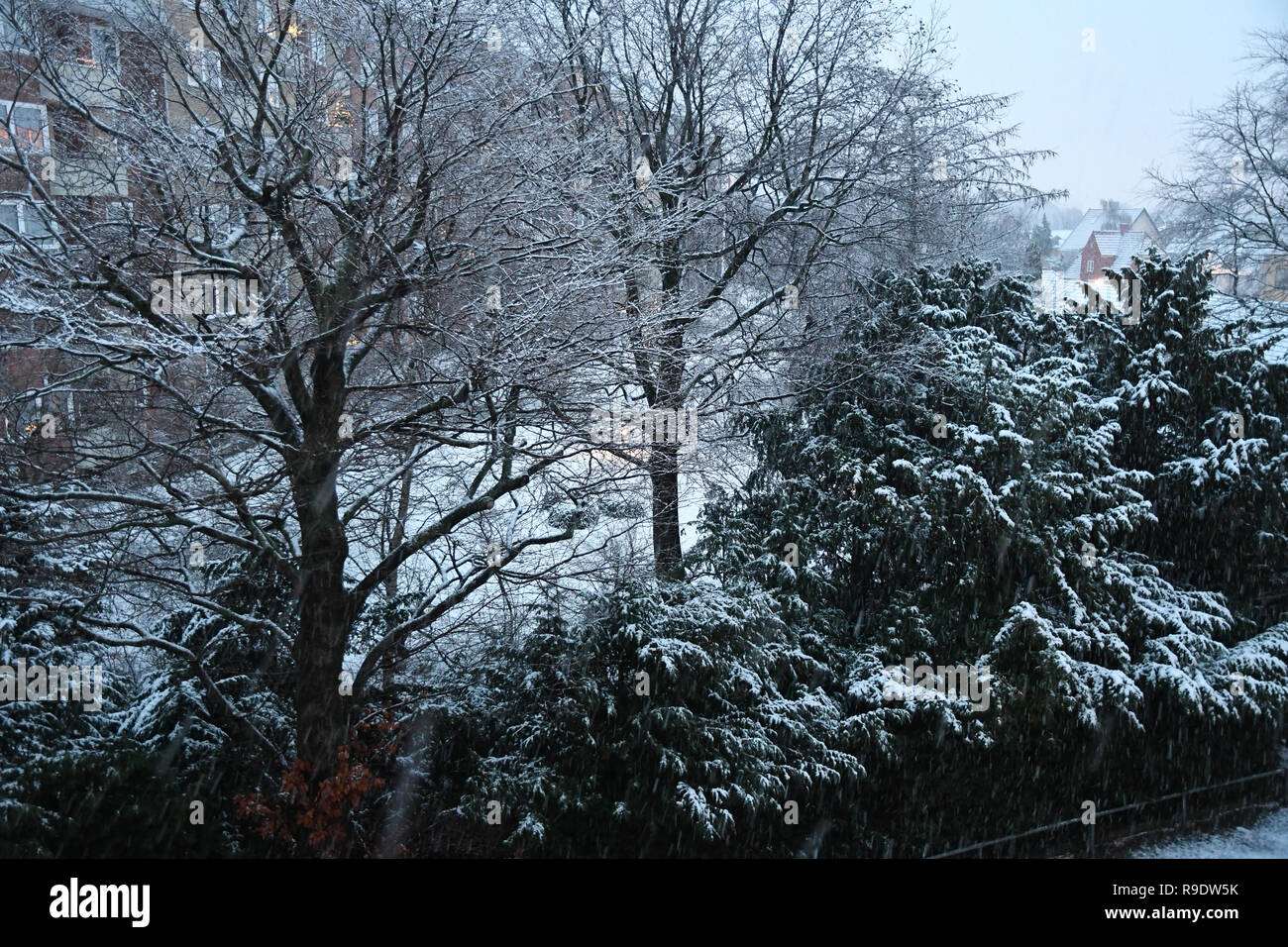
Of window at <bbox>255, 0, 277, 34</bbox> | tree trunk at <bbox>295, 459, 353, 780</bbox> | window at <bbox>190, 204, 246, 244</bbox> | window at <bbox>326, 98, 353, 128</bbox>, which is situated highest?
window at <bbox>255, 0, 277, 34</bbox>

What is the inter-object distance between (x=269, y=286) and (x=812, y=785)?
21.7ft

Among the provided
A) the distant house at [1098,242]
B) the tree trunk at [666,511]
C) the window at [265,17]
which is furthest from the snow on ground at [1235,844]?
the distant house at [1098,242]

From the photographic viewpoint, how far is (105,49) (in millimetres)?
8734

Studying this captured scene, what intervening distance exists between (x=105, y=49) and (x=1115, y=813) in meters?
12.7

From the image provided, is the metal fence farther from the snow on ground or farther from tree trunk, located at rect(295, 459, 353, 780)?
tree trunk, located at rect(295, 459, 353, 780)

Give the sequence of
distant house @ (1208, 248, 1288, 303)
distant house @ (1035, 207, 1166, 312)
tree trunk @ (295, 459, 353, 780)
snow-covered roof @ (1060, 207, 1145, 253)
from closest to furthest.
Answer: tree trunk @ (295, 459, 353, 780) → distant house @ (1208, 248, 1288, 303) → distant house @ (1035, 207, 1166, 312) → snow-covered roof @ (1060, 207, 1145, 253)

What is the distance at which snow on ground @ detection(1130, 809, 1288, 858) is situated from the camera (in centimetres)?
992

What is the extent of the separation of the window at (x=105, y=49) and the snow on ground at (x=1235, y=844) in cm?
1225

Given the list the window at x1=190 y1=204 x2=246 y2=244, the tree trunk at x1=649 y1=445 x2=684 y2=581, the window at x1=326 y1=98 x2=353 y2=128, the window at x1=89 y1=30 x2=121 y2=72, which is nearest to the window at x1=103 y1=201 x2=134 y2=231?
the window at x1=190 y1=204 x2=246 y2=244

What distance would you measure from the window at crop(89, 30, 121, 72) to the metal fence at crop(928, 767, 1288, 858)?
10553 mm

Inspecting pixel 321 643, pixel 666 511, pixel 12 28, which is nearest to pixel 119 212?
pixel 12 28

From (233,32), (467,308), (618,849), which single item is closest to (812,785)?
(618,849)

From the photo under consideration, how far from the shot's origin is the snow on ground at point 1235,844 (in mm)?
9920

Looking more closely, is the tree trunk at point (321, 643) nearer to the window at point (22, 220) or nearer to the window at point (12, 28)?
the window at point (22, 220)
